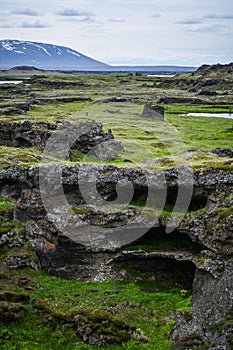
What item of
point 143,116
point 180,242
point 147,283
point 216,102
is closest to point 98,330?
point 147,283

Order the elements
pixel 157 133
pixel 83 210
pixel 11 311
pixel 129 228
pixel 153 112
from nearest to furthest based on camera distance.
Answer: pixel 11 311
pixel 129 228
pixel 83 210
pixel 157 133
pixel 153 112

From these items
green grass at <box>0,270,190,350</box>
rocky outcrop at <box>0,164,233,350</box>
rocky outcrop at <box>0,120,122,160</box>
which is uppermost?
rocky outcrop at <box>0,120,122,160</box>

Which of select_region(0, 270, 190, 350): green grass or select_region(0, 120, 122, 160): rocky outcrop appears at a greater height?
select_region(0, 120, 122, 160): rocky outcrop

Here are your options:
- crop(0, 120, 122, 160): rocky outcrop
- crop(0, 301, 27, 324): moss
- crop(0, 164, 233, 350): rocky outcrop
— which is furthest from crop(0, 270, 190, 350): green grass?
crop(0, 120, 122, 160): rocky outcrop

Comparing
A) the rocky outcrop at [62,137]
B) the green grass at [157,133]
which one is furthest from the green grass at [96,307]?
the rocky outcrop at [62,137]

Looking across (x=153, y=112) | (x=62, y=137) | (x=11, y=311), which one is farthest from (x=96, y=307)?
(x=153, y=112)

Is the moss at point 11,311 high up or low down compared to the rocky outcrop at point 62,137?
down

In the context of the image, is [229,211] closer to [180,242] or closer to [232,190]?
[232,190]

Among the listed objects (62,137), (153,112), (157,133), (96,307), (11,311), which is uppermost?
(153,112)

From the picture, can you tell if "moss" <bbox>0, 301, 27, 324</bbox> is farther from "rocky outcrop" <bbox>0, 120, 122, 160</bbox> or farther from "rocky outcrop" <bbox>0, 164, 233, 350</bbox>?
"rocky outcrop" <bbox>0, 120, 122, 160</bbox>

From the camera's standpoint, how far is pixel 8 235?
109 ft

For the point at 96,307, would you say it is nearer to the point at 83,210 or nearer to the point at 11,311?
the point at 11,311

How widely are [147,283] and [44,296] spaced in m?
A: 6.92

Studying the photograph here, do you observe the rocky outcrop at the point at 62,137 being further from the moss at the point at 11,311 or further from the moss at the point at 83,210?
the moss at the point at 11,311
